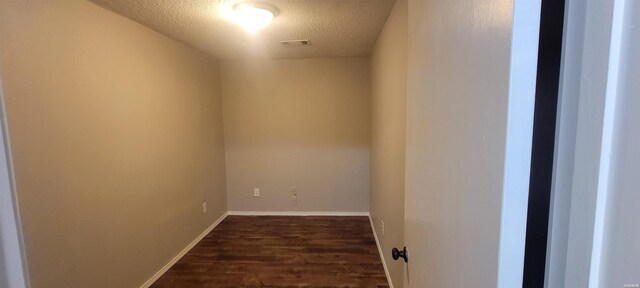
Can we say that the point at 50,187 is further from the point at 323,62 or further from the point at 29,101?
the point at 323,62

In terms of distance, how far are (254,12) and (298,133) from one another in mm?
2082

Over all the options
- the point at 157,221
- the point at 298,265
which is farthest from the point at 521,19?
the point at 157,221

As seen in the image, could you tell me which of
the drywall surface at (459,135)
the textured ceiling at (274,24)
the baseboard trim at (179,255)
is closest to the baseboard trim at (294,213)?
the baseboard trim at (179,255)

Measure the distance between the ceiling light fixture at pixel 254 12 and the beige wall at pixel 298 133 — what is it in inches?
65.3

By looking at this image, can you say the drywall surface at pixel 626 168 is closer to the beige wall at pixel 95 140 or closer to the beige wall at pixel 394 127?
the beige wall at pixel 394 127

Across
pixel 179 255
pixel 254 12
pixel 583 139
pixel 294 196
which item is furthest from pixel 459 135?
pixel 294 196

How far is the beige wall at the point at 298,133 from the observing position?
12.6 feet

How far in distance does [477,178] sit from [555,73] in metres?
0.22

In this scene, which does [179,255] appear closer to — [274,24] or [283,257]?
[283,257]

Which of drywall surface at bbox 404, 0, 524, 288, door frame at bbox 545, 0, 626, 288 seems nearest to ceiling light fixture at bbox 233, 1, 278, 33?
drywall surface at bbox 404, 0, 524, 288

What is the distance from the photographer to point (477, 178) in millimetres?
542

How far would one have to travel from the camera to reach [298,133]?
3.93 metres

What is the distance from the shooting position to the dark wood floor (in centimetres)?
245

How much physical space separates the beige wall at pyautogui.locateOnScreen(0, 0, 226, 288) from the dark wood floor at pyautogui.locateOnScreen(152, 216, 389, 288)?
0.31 m
